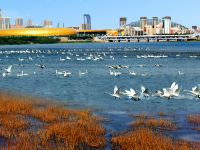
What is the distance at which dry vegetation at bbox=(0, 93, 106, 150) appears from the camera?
18.1 metres

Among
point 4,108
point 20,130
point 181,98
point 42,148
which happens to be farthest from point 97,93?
point 42,148

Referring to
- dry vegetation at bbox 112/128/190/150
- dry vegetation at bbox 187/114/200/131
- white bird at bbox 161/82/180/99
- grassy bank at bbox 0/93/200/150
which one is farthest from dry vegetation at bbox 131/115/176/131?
white bird at bbox 161/82/180/99

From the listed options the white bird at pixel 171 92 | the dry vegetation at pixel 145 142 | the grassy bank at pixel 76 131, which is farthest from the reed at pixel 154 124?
the white bird at pixel 171 92

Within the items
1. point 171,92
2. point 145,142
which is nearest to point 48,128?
point 145,142

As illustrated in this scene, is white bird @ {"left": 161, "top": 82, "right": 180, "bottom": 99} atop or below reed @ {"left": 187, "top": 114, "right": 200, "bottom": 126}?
atop

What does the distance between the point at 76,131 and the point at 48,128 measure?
1412mm

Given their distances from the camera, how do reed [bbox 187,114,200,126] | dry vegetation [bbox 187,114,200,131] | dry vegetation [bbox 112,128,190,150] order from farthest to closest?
reed [bbox 187,114,200,126] → dry vegetation [bbox 187,114,200,131] → dry vegetation [bbox 112,128,190,150]

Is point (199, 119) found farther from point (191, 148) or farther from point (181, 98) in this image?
point (181, 98)

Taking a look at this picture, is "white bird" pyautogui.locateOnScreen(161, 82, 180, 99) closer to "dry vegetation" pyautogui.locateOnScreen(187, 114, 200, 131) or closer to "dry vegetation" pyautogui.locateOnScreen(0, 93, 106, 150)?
"dry vegetation" pyautogui.locateOnScreen(187, 114, 200, 131)

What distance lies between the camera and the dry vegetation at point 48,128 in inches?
712

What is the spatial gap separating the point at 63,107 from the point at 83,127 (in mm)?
7545

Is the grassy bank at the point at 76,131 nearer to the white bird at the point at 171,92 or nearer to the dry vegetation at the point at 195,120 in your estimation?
the dry vegetation at the point at 195,120

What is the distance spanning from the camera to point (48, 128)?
2055 cm

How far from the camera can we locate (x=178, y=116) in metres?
25.4
